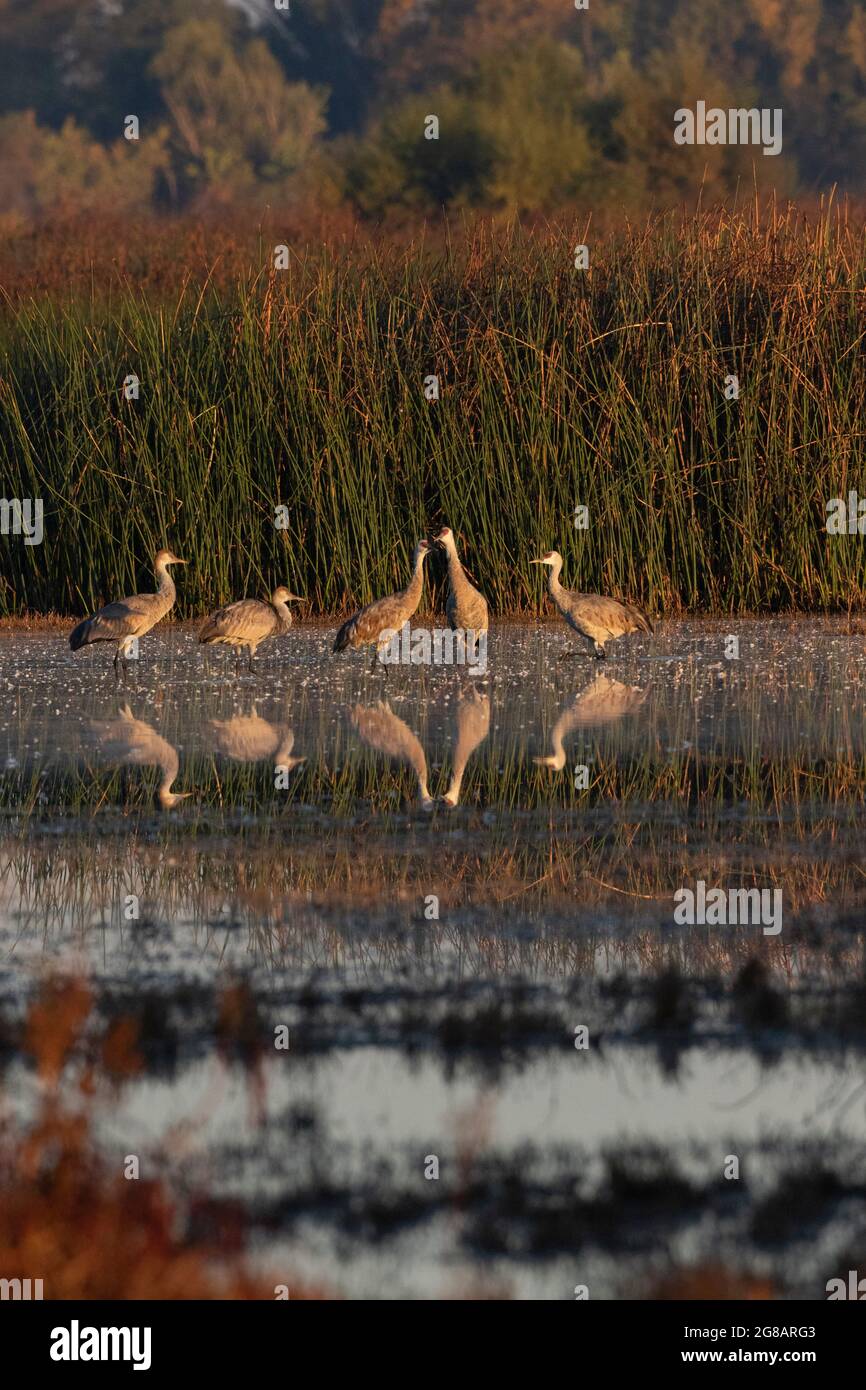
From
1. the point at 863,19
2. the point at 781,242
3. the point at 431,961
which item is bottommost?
the point at 431,961

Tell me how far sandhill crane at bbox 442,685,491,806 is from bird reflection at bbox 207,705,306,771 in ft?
2.14

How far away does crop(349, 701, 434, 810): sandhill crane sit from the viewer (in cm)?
911

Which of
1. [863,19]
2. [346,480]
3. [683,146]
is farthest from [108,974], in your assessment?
[863,19]

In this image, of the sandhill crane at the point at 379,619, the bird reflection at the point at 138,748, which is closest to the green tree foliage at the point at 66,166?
the sandhill crane at the point at 379,619

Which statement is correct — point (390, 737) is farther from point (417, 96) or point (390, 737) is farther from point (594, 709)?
point (417, 96)

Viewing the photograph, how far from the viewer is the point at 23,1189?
13.4 ft

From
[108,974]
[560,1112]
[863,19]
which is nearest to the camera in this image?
[560,1112]

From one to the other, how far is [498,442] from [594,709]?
4454 millimetres

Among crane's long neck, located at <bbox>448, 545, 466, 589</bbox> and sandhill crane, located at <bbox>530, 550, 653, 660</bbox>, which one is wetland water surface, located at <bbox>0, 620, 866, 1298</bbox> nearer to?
sandhill crane, located at <bbox>530, 550, 653, 660</bbox>

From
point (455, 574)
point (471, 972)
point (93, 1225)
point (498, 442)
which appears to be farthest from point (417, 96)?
point (93, 1225)

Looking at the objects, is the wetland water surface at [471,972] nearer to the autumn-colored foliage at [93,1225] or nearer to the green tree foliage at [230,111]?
the autumn-colored foliage at [93,1225]

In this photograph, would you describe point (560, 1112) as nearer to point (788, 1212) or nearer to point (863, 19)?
point (788, 1212)

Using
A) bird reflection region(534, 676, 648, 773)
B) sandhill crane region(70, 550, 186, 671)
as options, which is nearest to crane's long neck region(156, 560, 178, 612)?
sandhill crane region(70, 550, 186, 671)

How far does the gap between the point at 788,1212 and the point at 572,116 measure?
155 ft
